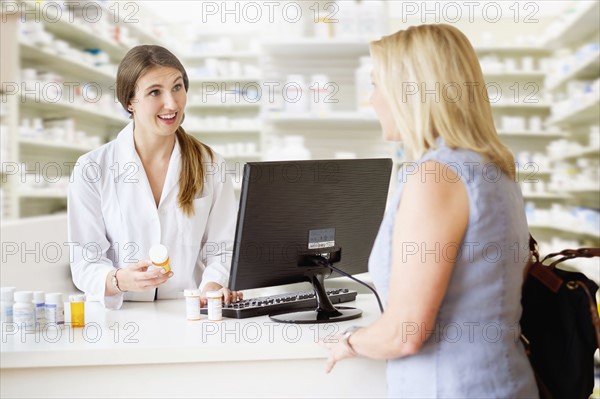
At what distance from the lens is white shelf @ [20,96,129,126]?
574 cm

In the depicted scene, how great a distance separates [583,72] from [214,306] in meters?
5.28

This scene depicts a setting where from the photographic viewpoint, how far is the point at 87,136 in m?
7.23

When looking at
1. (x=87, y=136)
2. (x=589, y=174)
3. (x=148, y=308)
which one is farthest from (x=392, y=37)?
(x=87, y=136)

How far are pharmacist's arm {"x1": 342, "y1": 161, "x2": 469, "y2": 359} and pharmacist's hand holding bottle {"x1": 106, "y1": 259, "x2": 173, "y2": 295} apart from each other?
74 centimetres

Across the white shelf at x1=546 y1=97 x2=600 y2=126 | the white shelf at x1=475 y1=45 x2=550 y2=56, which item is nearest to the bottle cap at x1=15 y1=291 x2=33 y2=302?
the white shelf at x1=546 y1=97 x2=600 y2=126

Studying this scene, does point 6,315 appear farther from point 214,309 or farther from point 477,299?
point 477,299

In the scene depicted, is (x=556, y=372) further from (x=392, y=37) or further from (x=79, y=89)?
(x=79, y=89)

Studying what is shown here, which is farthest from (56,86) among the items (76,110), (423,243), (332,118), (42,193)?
(423,243)

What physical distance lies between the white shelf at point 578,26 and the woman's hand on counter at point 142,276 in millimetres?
4300

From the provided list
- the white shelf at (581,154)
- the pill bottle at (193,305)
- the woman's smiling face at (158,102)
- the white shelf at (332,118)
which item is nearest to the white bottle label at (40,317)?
the pill bottle at (193,305)

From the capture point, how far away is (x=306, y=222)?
1.83m

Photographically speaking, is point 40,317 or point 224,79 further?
point 224,79

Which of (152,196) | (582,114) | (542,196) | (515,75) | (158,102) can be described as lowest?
(542,196)

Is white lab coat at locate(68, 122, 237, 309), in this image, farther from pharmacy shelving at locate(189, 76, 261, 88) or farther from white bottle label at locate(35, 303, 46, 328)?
pharmacy shelving at locate(189, 76, 261, 88)
